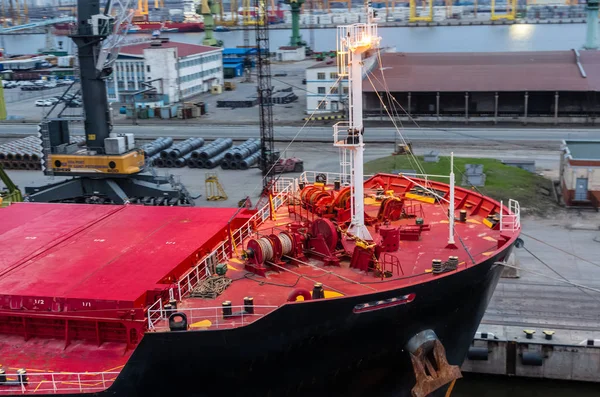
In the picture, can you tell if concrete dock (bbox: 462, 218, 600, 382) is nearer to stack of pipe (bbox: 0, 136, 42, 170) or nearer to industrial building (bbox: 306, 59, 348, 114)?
stack of pipe (bbox: 0, 136, 42, 170)

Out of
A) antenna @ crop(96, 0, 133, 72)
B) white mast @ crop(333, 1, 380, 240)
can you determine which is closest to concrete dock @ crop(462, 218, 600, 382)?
white mast @ crop(333, 1, 380, 240)

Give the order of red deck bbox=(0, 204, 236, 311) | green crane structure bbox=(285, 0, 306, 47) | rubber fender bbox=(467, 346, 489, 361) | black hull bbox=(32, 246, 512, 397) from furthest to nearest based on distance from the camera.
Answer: green crane structure bbox=(285, 0, 306, 47) → rubber fender bbox=(467, 346, 489, 361) → red deck bbox=(0, 204, 236, 311) → black hull bbox=(32, 246, 512, 397)

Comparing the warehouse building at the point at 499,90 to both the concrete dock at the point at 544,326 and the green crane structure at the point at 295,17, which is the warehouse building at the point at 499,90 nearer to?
the concrete dock at the point at 544,326

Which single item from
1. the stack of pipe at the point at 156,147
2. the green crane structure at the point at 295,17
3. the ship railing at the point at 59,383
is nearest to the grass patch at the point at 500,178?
the stack of pipe at the point at 156,147

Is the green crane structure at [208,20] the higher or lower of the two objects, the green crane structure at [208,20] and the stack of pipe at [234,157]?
the higher

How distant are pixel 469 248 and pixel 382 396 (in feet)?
14.7

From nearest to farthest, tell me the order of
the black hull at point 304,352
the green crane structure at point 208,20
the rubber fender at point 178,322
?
1. the rubber fender at point 178,322
2. the black hull at point 304,352
3. the green crane structure at point 208,20

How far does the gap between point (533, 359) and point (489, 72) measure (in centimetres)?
4536

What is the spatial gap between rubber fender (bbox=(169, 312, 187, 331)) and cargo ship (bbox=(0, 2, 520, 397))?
28 mm

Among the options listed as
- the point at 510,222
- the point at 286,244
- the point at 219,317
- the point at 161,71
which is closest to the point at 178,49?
the point at 161,71

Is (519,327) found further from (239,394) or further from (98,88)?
(98,88)

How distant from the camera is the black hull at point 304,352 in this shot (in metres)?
14.9

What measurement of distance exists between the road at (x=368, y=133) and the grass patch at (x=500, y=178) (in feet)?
29.9

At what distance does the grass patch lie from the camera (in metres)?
36.2
